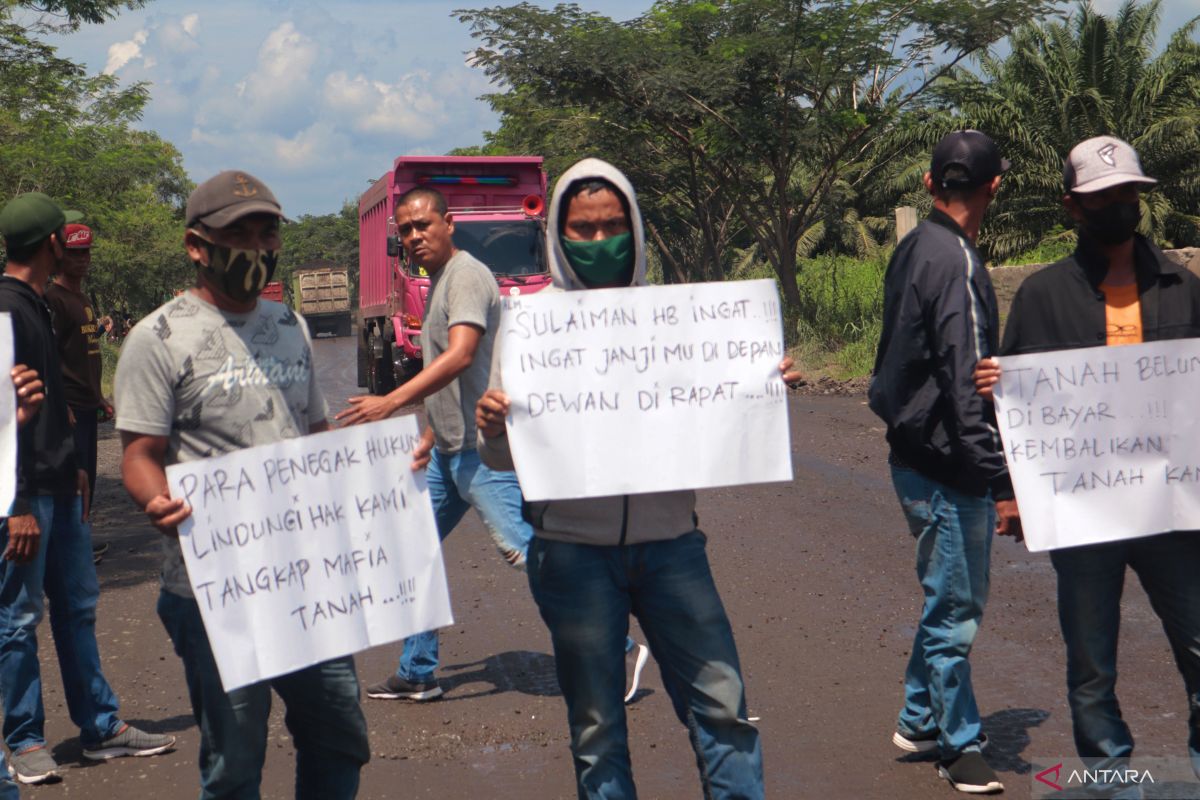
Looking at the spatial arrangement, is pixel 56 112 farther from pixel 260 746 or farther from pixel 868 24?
pixel 260 746

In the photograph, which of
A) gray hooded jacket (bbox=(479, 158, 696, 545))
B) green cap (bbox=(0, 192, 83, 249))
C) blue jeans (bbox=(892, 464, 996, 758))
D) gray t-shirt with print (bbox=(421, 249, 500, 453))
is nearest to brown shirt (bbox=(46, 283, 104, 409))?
green cap (bbox=(0, 192, 83, 249))

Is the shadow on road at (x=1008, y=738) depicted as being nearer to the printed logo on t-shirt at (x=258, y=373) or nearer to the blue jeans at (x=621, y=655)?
the blue jeans at (x=621, y=655)

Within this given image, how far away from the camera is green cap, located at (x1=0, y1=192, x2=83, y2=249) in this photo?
4.68m

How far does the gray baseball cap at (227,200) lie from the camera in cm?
320

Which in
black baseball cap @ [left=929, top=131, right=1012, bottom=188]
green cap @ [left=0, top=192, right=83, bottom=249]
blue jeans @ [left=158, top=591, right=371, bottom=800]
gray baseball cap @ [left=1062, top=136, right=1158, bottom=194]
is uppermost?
green cap @ [left=0, top=192, right=83, bottom=249]

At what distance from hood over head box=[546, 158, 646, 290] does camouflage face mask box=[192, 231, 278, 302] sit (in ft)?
2.32

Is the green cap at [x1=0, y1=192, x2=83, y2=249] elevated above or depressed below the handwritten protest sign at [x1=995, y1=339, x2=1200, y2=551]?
above

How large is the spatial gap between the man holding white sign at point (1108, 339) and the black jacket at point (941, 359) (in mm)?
234

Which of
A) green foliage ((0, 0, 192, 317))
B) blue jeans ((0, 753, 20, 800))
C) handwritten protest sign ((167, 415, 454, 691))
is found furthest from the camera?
green foliage ((0, 0, 192, 317))

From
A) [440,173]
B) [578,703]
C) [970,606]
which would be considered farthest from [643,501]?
[440,173]

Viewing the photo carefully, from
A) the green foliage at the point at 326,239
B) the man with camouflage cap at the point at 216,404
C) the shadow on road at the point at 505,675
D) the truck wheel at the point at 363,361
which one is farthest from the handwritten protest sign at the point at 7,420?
the green foliage at the point at 326,239

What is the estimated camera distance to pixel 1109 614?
12.6 ft

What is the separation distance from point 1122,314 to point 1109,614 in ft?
2.83

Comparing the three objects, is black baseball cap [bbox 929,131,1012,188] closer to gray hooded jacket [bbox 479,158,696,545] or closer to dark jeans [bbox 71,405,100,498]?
gray hooded jacket [bbox 479,158,696,545]
